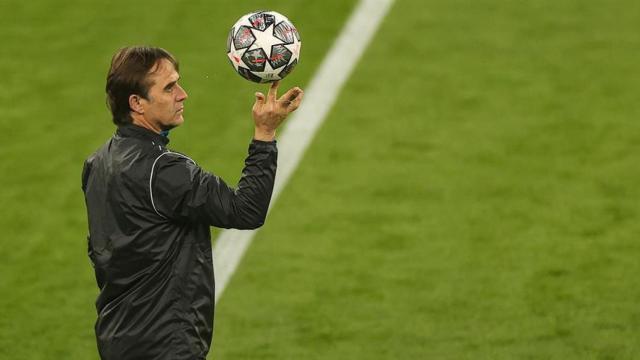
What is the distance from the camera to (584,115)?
10070 millimetres

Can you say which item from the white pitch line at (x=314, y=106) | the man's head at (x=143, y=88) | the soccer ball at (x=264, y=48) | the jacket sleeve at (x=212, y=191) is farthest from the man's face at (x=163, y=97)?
the white pitch line at (x=314, y=106)

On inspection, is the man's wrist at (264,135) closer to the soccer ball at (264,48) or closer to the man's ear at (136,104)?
the man's ear at (136,104)

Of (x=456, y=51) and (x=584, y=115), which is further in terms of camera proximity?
(x=456, y=51)

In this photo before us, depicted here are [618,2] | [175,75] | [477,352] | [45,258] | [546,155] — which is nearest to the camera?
[175,75]

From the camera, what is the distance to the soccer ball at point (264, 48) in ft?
20.1

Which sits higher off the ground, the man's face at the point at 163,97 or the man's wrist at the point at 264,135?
the man's face at the point at 163,97

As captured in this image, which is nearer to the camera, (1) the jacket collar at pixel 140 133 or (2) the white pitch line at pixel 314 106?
(1) the jacket collar at pixel 140 133

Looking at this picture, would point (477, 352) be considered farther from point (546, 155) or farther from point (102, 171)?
point (102, 171)

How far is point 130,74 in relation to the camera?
17.7ft

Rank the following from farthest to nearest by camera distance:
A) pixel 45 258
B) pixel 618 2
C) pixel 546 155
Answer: pixel 618 2, pixel 546 155, pixel 45 258

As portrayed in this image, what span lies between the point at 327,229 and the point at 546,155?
1537 millimetres

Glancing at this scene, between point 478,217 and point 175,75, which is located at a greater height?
point 175,75

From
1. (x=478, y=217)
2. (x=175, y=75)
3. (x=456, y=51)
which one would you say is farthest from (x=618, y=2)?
(x=175, y=75)

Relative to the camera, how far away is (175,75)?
5488 millimetres
